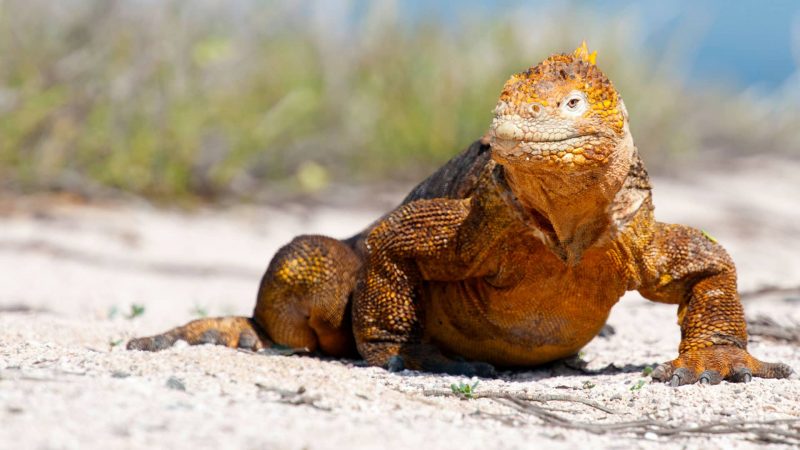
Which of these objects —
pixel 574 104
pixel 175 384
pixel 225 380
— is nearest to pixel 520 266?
pixel 574 104

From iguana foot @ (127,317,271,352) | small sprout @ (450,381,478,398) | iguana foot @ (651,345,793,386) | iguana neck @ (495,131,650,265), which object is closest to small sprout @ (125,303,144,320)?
iguana foot @ (127,317,271,352)

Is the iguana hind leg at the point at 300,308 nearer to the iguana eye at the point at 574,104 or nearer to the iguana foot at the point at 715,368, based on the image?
the iguana foot at the point at 715,368

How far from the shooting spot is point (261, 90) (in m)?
13.6

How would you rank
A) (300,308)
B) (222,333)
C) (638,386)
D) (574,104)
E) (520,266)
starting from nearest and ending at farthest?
(574,104)
(638,386)
(520,266)
(300,308)
(222,333)

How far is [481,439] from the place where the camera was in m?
3.56

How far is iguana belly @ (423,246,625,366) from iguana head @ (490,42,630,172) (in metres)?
0.82

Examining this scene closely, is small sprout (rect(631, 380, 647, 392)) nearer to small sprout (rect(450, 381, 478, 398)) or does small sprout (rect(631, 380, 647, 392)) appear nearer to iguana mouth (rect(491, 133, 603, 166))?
small sprout (rect(450, 381, 478, 398))

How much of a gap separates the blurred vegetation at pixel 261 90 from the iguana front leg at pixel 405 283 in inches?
217

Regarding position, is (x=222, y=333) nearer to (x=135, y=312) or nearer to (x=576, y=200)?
(x=135, y=312)

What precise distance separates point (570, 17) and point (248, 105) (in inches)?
206

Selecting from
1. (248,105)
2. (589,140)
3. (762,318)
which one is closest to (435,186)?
(589,140)

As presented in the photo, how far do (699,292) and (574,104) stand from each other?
1.33 m

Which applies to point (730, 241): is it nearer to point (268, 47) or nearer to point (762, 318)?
point (762, 318)

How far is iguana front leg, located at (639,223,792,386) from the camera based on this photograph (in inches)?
196
